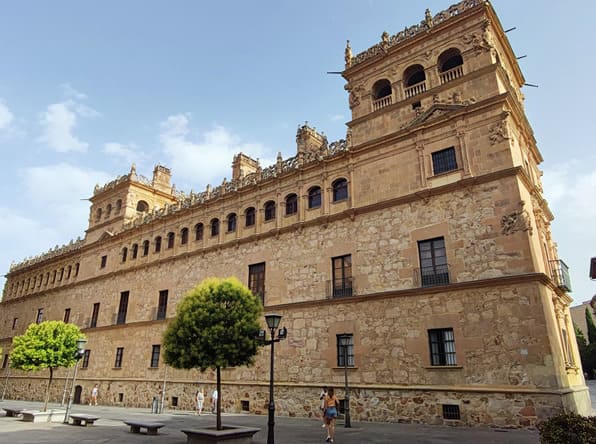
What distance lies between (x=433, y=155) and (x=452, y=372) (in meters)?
8.57

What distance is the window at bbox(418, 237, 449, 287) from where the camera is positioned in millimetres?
15766

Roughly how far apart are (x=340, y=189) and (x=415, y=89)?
5.65 meters

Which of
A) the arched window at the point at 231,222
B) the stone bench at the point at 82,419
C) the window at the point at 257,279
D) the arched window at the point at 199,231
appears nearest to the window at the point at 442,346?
the window at the point at 257,279

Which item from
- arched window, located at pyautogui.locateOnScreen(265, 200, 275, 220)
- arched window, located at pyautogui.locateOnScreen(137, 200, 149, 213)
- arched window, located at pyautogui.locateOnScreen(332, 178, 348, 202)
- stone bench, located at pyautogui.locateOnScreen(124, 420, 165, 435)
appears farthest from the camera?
arched window, located at pyautogui.locateOnScreen(137, 200, 149, 213)

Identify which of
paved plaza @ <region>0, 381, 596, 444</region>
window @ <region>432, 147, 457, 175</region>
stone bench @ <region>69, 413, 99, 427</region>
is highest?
window @ <region>432, 147, 457, 175</region>

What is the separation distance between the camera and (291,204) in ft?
71.9

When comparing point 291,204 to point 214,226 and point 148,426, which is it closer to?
point 214,226

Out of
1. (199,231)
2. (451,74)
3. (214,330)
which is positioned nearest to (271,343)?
(214,330)

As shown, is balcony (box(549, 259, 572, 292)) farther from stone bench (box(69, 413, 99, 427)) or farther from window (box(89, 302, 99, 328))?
window (box(89, 302, 99, 328))

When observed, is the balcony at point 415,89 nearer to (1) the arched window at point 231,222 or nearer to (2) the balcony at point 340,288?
(2) the balcony at point 340,288

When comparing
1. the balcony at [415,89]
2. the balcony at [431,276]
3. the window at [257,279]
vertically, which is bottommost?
the balcony at [431,276]

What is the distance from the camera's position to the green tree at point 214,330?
12.3 meters

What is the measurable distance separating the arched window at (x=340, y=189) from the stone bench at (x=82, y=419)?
13287 mm

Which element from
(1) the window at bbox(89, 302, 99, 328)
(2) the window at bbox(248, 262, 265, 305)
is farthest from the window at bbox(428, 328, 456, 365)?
(1) the window at bbox(89, 302, 99, 328)
